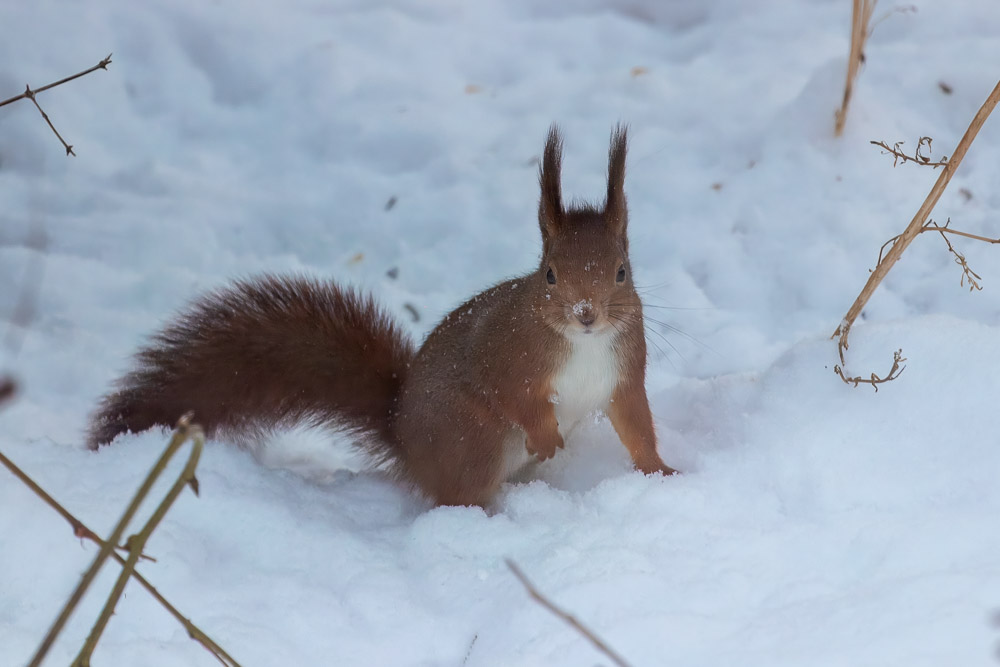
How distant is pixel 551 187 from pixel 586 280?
0.69 feet

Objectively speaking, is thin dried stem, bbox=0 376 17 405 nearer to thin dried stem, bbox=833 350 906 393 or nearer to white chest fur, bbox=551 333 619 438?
white chest fur, bbox=551 333 619 438

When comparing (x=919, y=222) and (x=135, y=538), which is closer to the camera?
(x=135, y=538)

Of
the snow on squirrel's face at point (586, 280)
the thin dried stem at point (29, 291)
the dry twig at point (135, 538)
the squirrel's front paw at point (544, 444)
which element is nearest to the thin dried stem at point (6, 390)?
the dry twig at point (135, 538)

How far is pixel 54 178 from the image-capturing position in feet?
11.0

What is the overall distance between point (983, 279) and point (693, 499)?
1243 millimetres

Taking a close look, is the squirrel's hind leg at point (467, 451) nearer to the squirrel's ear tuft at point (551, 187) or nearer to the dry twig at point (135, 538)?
the squirrel's ear tuft at point (551, 187)

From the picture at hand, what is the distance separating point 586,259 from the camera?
199 centimetres

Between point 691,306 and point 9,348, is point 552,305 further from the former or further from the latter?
point 9,348

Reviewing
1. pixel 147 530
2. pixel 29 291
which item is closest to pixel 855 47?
pixel 29 291

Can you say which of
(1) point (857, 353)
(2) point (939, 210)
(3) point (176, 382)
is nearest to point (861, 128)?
(2) point (939, 210)

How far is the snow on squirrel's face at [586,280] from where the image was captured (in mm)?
1941

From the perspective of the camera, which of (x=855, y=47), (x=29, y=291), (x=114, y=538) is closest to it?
(x=114, y=538)

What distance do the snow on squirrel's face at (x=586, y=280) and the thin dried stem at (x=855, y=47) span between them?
1.26m

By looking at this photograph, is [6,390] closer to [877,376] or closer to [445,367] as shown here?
[445,367]
